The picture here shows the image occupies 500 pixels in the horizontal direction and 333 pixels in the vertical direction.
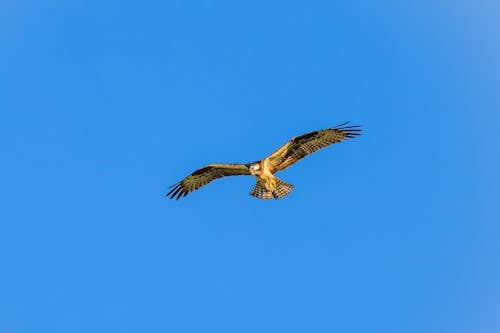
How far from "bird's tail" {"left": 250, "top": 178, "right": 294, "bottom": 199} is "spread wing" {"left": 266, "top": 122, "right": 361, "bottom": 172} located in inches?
16.7

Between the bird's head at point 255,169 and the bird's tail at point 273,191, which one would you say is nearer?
the bird's head at point 255,169

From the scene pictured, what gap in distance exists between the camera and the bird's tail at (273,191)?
27.8 meters

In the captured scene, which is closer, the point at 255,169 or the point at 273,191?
the point at 255,169

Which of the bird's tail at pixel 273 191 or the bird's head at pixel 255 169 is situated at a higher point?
the bird's head at pixel 255 169

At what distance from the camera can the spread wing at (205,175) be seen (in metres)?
28.3

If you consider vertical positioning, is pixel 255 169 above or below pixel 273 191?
above

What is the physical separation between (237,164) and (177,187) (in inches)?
89.2

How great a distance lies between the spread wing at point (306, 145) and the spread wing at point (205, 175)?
894 millimetres

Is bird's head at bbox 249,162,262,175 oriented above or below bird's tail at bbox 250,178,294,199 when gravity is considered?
above

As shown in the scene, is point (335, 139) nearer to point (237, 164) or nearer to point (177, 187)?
point (237, 164)

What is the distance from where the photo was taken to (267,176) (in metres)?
27.6

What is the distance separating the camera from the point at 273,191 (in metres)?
27.8

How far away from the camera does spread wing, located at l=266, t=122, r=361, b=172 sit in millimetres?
27297

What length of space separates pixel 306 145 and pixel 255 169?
1311 millimetres
